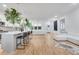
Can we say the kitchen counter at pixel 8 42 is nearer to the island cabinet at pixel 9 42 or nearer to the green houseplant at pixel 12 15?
the island cabinet at pixel 9 42

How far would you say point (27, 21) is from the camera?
12.4ft

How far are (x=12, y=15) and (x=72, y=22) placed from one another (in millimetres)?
1774

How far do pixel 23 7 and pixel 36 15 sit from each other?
0.54 m

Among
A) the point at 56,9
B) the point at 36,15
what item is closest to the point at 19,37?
the point at 36,15

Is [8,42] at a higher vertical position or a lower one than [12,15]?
lower

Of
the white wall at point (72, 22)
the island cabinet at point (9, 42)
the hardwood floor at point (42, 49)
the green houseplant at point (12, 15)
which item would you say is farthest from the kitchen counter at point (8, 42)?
the white wall at point (72, 22)

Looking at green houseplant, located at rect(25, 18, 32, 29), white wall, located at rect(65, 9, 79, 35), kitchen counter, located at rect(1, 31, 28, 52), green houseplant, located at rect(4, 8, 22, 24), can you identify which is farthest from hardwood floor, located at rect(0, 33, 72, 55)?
green houseplant, located at rect(4, 8, 22, 24)

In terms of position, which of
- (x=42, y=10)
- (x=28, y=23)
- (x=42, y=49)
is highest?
(x=42, y=10)

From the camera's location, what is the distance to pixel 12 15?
11.8ft

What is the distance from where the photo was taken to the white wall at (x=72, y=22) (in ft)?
11.3

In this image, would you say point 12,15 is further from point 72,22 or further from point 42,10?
point 72,22

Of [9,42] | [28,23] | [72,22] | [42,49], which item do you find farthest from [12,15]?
[72,22]

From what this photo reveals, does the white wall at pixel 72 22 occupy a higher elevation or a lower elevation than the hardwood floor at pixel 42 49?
higher

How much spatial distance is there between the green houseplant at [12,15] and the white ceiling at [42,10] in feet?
0.40
